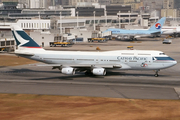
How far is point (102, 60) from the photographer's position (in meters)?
59.2

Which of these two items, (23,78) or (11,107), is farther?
(23,78)

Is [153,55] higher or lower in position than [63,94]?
higher

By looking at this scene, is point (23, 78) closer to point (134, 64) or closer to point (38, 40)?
point (134, 64)

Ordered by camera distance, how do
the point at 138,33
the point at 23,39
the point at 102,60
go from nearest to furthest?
the point at 102,60, the point at 23,39, the point at 138,33

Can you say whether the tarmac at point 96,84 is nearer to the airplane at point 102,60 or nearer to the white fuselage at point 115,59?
the airplane at point 102,60

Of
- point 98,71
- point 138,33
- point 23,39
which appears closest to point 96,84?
point 98,71

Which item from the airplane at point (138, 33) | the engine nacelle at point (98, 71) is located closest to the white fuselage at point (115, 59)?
the engine nacelle at point (98, 71)

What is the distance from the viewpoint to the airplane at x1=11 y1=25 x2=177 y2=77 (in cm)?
5700

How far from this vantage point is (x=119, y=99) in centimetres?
4312

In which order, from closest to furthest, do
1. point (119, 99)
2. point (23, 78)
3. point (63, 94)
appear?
point (119, 99) → point (63, 94) → point (23, 78)

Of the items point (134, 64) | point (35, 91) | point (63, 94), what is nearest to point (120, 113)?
point (63, 94)

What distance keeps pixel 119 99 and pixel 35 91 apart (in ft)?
42.8

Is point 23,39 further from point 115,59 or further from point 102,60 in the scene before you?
point 115,59

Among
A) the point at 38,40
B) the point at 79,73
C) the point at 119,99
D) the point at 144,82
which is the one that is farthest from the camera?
the point at 38,40
